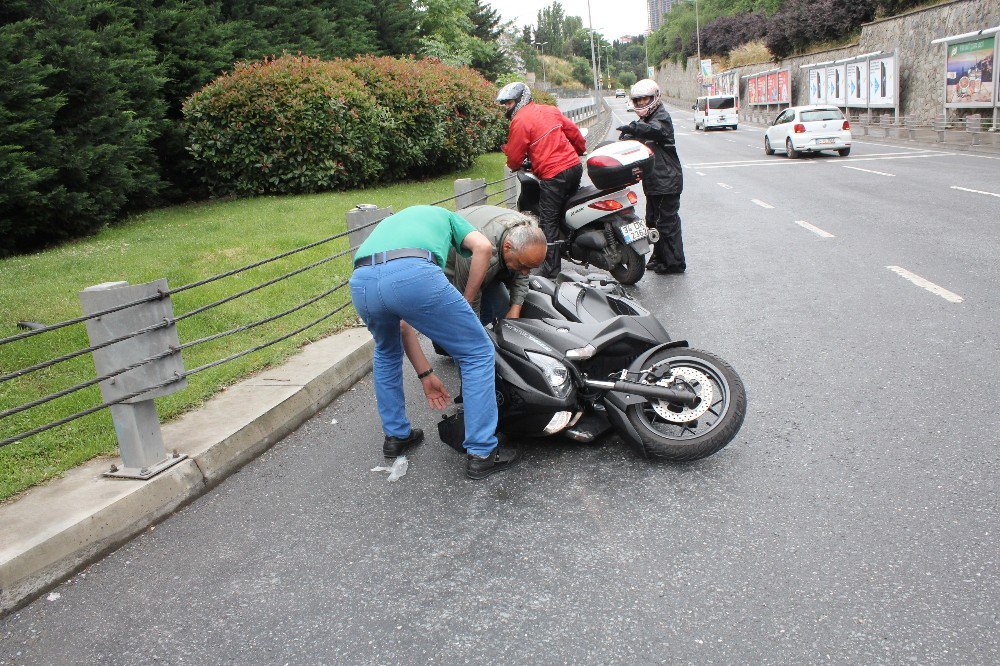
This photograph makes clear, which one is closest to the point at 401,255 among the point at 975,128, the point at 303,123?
the point at 303,123

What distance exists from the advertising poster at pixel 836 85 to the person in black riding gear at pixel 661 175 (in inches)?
1450

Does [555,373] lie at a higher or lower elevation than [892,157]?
higher

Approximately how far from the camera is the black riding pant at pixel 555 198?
26.5ft

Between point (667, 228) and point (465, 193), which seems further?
point (465, 193)

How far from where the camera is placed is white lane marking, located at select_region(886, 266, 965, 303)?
7226 mm

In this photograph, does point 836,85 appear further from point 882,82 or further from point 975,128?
point 975,128

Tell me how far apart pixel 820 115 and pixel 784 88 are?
3551 cm

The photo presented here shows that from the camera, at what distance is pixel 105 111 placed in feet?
37.3

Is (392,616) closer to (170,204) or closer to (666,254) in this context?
(666,254)

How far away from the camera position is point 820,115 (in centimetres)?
2500

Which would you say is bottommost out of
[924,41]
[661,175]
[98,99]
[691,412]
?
[691,412]

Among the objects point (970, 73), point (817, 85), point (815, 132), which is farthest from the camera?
point (817, 85)

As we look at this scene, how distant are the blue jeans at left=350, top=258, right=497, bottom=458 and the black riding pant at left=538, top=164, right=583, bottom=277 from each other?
12.6 feet

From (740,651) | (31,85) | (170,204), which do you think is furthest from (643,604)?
(170,204)
